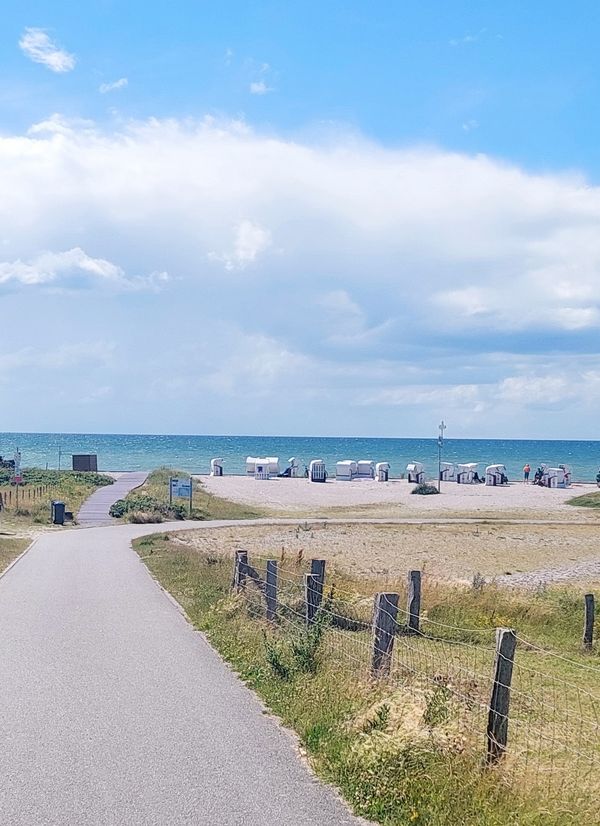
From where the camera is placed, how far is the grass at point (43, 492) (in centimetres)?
3800

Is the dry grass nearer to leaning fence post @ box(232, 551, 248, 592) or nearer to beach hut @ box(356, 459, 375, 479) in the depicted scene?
leaning fence post @ box(232, 551, 248, 592)

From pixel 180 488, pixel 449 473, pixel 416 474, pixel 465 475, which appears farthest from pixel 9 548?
pixel 449 473

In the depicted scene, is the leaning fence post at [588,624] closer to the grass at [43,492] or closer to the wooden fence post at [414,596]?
the wooden fence post at [414,596]

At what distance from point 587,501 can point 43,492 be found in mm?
33212

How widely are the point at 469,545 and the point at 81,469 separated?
5281 centimetres

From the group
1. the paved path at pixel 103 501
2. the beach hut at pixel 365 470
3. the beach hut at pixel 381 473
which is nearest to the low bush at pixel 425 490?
the beach hut at pixel 381 473

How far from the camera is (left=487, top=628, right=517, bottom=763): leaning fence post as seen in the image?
20.3 feet

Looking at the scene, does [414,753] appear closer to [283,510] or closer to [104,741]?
[104,741]

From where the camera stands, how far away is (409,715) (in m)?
6.61

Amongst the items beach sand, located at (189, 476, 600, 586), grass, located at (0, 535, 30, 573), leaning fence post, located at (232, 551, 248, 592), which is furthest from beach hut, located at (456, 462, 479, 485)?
leaning fence post, located at (232, 551, 248, 592)

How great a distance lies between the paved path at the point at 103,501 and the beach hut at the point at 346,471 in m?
18.8

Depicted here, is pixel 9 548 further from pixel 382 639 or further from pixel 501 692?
pixel 501 692

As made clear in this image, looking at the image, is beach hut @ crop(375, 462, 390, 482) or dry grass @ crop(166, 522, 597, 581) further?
beach hut @ crop(375, 462, 390, 482)

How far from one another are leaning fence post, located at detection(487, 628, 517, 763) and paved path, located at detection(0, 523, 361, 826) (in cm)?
115
